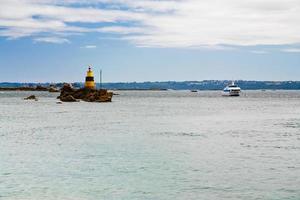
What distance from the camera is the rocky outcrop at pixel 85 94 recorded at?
113 meters

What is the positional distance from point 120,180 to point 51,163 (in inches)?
251

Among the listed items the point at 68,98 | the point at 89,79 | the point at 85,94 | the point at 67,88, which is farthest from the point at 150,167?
the point at 68,98

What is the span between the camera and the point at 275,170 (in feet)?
79.8

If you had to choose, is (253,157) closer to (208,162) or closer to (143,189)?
(208,162)

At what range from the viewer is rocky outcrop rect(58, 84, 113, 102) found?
370 feet

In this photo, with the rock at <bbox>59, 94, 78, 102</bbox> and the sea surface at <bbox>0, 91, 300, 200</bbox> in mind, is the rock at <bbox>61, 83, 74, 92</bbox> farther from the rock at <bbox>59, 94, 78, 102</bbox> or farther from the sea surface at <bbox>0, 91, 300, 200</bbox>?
the sea surface at <bbox>0, 91, 300, 200</bbox>

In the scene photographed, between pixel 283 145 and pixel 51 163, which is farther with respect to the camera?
pixel 283 145

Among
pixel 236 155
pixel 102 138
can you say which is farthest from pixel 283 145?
pixel 102 138

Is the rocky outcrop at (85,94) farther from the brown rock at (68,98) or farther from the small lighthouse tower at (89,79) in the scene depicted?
the small lighthouse tower at (89,79)

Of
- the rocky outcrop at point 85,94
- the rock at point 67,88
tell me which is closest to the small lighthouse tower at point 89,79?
the rocky outcrop at point 85,94

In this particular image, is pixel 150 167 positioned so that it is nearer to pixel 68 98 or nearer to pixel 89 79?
pixel 89 79

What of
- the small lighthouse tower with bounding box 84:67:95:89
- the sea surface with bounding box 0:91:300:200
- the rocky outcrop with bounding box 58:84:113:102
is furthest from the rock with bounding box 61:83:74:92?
the sea surface with bounding box 0:91:300:200

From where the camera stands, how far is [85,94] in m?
113

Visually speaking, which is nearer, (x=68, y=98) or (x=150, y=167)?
(x=150, y=167)
